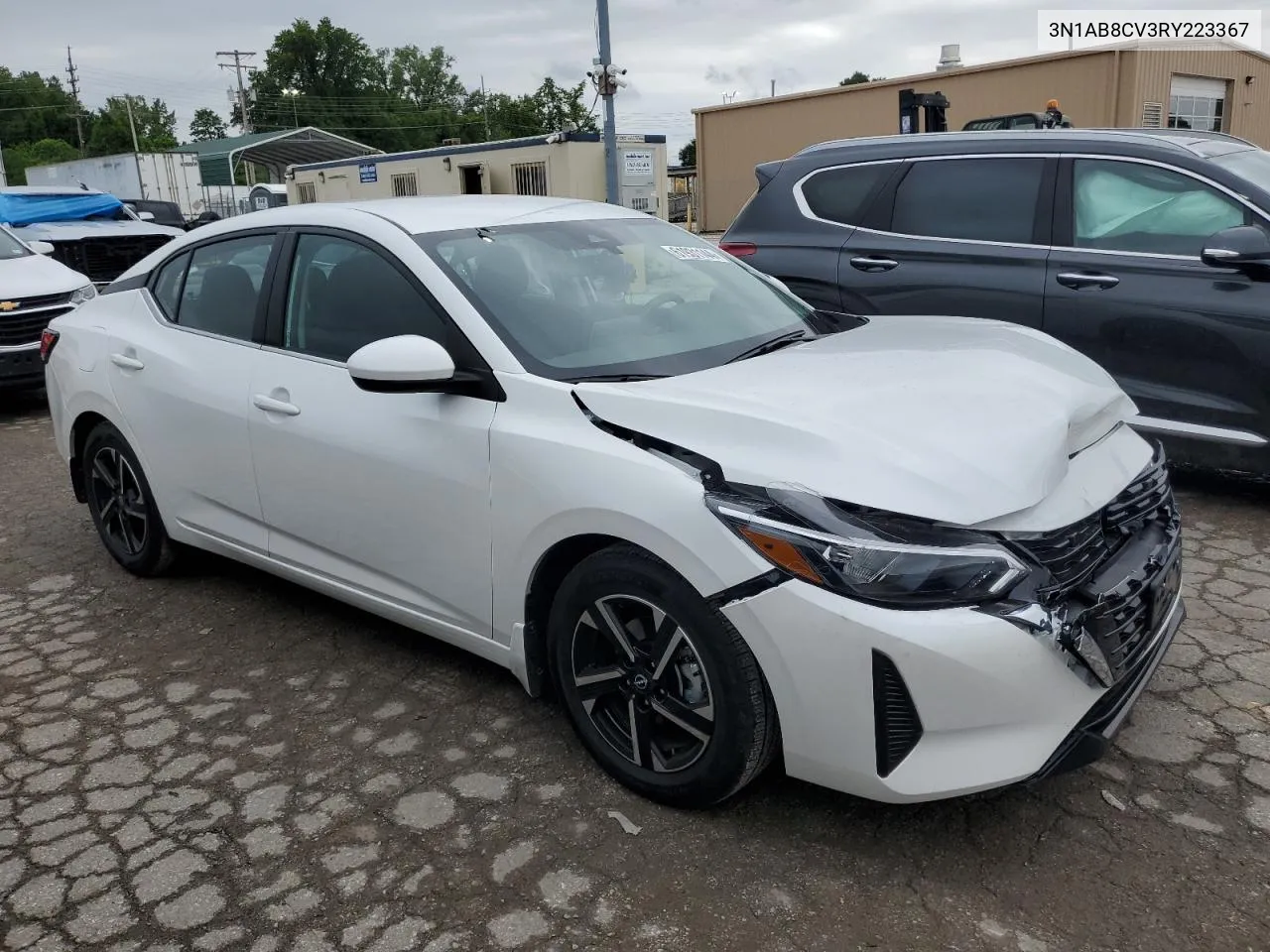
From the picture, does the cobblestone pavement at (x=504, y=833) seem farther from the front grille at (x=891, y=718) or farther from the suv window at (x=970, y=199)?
the suv window at (x=970, y=199)

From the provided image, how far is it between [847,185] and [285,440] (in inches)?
144

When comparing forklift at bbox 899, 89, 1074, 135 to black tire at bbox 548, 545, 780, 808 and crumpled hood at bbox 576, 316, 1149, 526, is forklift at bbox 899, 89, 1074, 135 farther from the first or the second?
black tire at bbox 548, 545, 780, 808

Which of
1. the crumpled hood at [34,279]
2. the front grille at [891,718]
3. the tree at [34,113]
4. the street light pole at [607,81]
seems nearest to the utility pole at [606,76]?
the street light pole at [607,81]

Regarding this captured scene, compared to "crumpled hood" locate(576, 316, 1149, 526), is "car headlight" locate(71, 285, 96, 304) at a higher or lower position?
lower

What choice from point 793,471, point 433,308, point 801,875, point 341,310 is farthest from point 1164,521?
point 341,310

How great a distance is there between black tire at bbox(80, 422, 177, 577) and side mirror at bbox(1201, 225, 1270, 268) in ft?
15.0

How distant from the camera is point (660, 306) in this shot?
3564 mm

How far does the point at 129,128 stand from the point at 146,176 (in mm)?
57357

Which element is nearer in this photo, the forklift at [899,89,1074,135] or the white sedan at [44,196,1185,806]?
the white sedan at [44,196,1185,806]

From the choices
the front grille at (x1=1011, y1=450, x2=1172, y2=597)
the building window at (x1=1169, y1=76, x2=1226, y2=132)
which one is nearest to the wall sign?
the building window at (x1=1169, y1=76, x2=1226, y2=132)

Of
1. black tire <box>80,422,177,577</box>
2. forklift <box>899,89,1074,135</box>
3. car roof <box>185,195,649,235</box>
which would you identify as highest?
forklift <box>899,89,1074,135</box>

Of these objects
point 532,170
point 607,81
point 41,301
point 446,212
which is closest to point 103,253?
point 41,301

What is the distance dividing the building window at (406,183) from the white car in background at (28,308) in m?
12.7

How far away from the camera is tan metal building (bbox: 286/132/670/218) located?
674 inches
